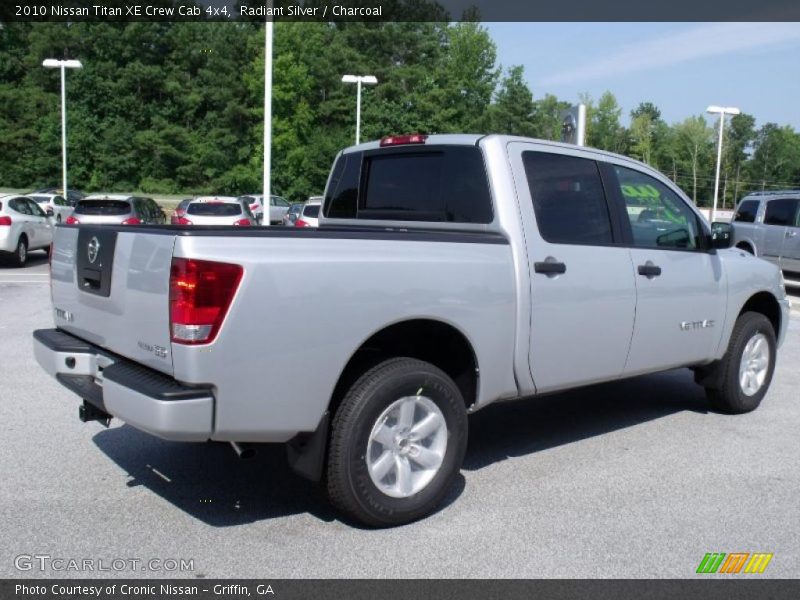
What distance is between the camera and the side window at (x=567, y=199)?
15.4ft

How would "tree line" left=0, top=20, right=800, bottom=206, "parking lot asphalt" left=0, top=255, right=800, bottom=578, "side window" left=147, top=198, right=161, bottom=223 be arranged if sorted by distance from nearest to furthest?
"parking lot asphalt" left=0, top=255, right=800, bottom=578 < "side window" left=147, top=198, right=161, bottom=223 < "tree line" left=0, top=20, right=800, bottom=206

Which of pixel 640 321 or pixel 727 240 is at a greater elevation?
pixel 727 240

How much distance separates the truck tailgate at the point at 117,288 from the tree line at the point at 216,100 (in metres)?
52.7

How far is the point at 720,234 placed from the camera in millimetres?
5883

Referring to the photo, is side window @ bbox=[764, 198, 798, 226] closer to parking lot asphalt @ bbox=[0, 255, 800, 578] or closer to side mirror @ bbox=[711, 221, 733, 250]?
parking lot asphalt @ bbox=[0, 255, 800, 578]

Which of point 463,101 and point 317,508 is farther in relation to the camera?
point 463,101

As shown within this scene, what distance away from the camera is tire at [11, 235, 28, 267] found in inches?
683

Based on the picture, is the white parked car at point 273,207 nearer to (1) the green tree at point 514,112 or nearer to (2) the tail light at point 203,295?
(1) the green tree at point 514,112

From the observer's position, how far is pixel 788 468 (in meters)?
5.09

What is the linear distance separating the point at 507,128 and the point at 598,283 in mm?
58756

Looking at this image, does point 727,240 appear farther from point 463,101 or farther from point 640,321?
point 463,101

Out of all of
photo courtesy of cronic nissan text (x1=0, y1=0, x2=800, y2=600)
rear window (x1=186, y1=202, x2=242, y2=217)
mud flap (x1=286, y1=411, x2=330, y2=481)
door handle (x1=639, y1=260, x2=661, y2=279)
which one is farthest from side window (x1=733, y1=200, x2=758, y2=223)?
mud flap (x1=286, y1=411, x2=330, y2=481)

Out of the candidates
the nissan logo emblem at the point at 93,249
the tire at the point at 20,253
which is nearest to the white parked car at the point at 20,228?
the tire at the point at 20,253
